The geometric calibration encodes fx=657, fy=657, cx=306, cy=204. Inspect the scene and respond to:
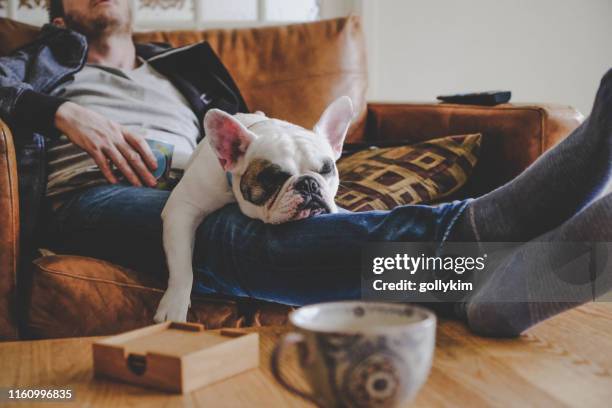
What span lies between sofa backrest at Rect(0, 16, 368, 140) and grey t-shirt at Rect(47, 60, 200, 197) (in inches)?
9.9

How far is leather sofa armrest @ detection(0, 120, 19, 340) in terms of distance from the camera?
3.92 feet

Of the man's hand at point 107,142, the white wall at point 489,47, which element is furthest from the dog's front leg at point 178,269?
the white wall at point 489,47

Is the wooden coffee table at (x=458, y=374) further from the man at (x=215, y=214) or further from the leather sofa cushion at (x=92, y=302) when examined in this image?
the leather sofa cushion at (x=92, y=302)

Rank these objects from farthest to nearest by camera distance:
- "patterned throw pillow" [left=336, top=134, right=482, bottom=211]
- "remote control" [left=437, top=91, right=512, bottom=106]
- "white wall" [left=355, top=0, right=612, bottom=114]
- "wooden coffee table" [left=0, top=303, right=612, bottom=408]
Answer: "white wall" [left=355, top=0, right=612, bottom=114] → "remote control" [left=437, top=91, right=512, bottom=106] → "patterned throw pillow" [left=336, top=134, right=482, bottom=211] → "wooden coffee table" [left=0, top=303, right=612, bottom=408]

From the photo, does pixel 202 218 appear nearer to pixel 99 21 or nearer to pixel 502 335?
pixel 502 335

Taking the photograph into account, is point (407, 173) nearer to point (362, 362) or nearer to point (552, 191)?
point (552, 191)

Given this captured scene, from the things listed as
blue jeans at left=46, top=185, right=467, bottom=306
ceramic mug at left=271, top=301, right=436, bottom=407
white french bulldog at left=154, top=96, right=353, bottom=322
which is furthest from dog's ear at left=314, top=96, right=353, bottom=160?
ceramic mug at left=271, top=301, right=436, bottom=407

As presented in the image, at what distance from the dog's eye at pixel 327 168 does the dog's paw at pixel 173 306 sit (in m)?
0.33

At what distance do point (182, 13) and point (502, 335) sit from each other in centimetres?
210

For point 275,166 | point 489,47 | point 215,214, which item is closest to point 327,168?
point 275,166

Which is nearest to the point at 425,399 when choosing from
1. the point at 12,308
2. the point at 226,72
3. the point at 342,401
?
the point at 342,401

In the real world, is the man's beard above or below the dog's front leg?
above

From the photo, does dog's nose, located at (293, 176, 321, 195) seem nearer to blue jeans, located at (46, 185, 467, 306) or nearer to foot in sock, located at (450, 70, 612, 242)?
blue jeans, located at (46, 185, 467, 306)

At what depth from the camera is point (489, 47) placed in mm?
2617
